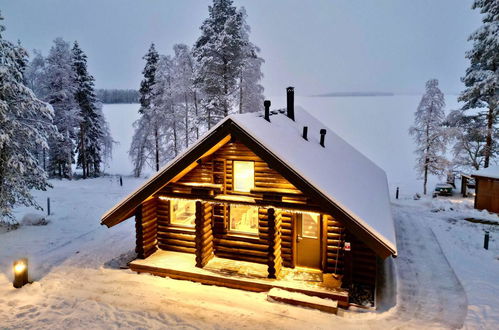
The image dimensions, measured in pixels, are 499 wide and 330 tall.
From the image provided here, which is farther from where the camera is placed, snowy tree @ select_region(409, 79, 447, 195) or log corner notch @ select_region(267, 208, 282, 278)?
snowy tree @ select_region(409, 79, 447, 195)

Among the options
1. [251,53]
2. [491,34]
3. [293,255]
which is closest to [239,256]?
[293,255]

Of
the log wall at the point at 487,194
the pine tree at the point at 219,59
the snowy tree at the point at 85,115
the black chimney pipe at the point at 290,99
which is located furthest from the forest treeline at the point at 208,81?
the log wall at the point at 487,194

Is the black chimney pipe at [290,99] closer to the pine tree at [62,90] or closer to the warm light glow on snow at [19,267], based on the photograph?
the warm light glow on snow at [19,267]

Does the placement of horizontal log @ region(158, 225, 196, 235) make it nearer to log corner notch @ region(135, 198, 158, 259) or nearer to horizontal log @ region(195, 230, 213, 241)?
log corner notch @ region(135, 198, 158, 259)

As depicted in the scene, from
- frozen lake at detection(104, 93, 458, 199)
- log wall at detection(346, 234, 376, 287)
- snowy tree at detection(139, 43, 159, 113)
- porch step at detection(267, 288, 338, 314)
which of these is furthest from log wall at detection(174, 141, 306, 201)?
snowy tree at detection(139, 43, 159, 113)

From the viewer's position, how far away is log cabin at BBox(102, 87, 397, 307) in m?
10.8

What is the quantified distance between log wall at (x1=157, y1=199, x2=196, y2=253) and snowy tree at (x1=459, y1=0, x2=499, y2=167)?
22.0 m

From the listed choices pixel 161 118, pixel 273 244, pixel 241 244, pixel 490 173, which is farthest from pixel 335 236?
pixel 161 118

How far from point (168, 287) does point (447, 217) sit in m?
16.6

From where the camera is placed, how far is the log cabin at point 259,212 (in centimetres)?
1082

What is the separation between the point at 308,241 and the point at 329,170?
8.80ft

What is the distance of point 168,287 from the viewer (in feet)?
39.0

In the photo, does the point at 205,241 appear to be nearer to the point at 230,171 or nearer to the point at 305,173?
the point at 230,171

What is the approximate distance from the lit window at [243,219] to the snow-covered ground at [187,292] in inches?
94.9
